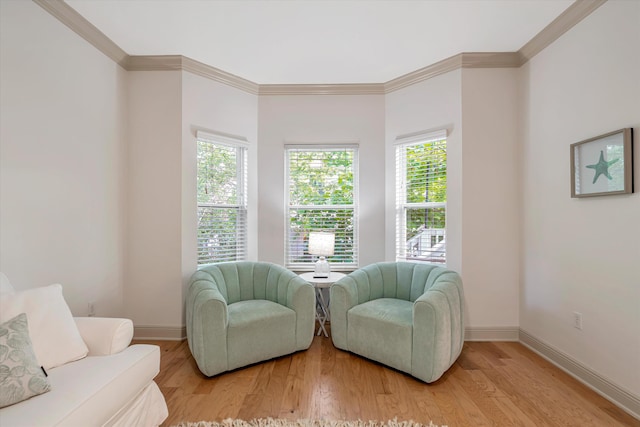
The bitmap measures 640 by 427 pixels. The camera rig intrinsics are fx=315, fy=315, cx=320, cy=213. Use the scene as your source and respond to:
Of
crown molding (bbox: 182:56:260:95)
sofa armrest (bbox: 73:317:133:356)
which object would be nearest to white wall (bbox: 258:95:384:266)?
crown molding (bbox: 182:56:260:95)

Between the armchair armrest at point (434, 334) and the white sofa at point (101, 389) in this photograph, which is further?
the armchair armrest at point (434, 334)

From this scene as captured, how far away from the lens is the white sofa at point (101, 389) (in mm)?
1270

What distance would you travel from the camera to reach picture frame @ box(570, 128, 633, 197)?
80.6 inches

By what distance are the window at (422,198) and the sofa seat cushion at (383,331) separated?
81 cm

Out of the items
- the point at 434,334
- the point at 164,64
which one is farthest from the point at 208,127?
the point at 434,334

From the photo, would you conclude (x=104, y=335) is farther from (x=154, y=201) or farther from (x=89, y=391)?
(x=154, y=201)

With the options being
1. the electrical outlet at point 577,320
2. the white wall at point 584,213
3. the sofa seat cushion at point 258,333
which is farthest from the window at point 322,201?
the electrical outlet at point 577,320

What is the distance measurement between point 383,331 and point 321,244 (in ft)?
3.82

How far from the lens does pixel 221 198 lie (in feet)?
11.8

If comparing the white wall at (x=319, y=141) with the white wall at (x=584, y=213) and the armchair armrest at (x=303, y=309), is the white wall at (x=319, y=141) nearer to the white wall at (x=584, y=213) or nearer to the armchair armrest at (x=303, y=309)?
the armchair armrest at (x=303, y=309)

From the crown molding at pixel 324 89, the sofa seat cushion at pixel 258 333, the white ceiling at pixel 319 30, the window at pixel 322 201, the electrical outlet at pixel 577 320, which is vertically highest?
the white ceiling at pixel 319 30

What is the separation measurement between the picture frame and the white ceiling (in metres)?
1.13

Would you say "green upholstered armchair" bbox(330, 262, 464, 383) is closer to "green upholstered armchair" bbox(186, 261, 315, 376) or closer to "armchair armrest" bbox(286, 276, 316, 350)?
"armchair armrest" bbox(286, 276, 316, 350)

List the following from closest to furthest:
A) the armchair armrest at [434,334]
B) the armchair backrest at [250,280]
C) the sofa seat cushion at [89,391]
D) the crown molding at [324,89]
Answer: the sofa seat cushion at [89,391]
the armchair armrest at [434,334]
the armchair backrest at [250,280]
the crown molding at [324,89]
